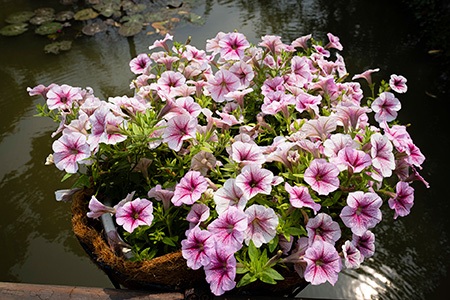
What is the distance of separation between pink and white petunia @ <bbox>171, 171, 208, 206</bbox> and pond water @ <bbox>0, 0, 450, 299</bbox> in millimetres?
1315

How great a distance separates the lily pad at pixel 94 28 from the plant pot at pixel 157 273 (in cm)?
324

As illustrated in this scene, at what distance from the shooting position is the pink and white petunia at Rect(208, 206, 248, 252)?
942 millimetres

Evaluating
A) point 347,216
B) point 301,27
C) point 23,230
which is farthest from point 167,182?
point 301,27

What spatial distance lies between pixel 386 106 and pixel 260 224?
0.56 meters

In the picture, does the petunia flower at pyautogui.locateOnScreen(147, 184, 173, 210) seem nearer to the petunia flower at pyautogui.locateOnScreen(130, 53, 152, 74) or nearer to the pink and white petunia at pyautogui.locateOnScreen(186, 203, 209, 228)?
the pink and white petunia at pyautogui.locateOnScreen(186, 203, 209, 228)

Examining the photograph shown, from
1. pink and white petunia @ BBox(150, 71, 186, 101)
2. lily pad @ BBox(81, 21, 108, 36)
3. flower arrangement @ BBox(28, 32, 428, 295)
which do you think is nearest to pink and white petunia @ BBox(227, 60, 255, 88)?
flower arrangement @ BBox(28, 32, 428, 295)

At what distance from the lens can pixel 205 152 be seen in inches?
43.3

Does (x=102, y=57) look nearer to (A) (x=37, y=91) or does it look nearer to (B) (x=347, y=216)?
(A) (x=37, y=91)

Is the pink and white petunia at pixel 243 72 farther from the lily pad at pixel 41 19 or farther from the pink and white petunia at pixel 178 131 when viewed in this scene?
the lily pad at pixel 41 19

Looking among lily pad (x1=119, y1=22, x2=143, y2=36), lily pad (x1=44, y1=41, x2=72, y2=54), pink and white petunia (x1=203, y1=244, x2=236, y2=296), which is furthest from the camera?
lily pad (x1=119, y1=22, x2=143, y2=36)

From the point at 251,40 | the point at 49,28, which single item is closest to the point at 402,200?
the point at 251,40

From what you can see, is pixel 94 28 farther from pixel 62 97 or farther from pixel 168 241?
pixel 168 241

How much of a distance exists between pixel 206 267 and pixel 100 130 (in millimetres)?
429

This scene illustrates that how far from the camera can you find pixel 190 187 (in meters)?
1.04
